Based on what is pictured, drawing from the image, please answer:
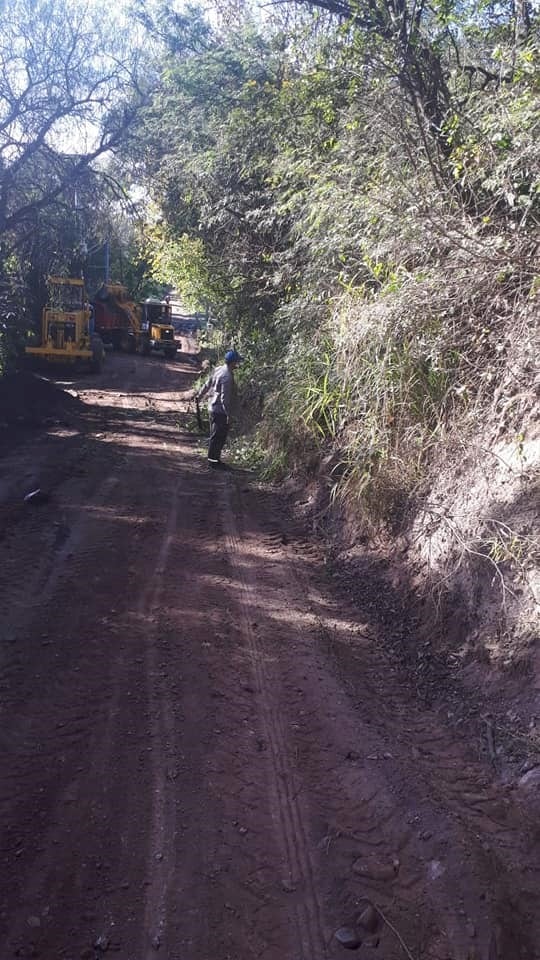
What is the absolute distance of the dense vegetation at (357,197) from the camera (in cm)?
638

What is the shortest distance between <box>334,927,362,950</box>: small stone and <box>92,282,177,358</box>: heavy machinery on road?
2998cm

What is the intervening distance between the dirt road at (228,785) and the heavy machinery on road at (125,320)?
26.6 metres

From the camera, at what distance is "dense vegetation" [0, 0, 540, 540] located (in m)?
6.38

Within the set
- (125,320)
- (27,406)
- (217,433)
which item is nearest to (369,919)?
(217,433)

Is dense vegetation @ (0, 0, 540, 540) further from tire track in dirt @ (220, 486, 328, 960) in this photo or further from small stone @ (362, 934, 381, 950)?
small stone @ (362, 934, 381, 950)

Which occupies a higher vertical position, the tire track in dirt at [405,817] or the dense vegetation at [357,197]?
the dense vegetation at [357,197]

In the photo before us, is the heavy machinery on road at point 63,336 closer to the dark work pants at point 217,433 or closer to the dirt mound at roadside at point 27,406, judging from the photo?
the dirt mound at roadside at point 27,406

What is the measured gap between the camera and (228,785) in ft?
12.3

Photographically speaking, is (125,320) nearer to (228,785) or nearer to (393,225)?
(393,225)

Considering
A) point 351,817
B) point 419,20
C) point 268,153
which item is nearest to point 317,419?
point 419,20

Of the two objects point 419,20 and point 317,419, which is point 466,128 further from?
point 317,419

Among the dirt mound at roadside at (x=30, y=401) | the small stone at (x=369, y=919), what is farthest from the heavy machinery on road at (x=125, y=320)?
the small stone at (x=369, y=919)

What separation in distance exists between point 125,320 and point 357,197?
87.2ft

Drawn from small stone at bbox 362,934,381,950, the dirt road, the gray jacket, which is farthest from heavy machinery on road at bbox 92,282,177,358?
small stone at bbox 362,934,381,950
